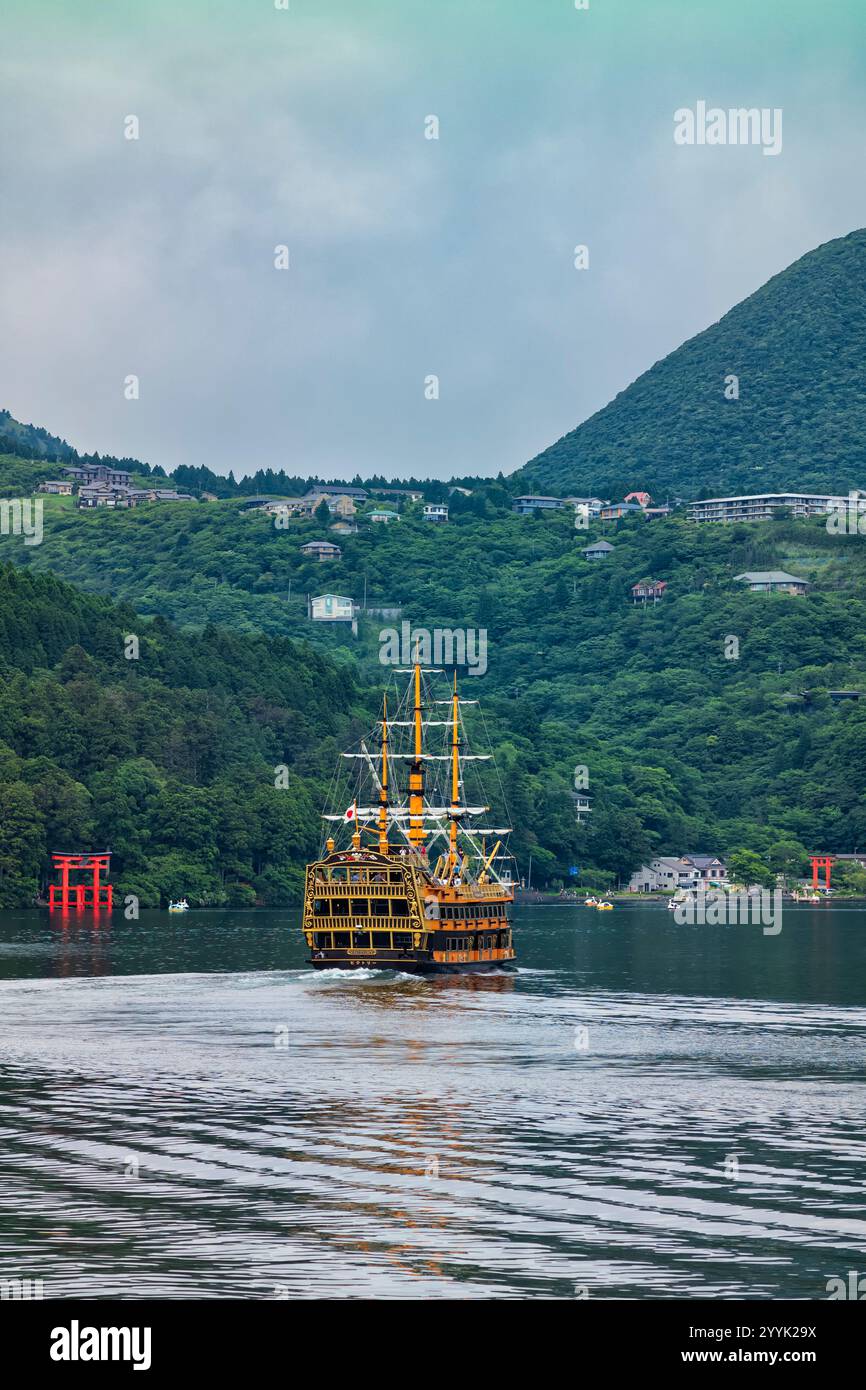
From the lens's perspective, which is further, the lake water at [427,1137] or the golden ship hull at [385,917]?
the golden ship hull at [385,917]

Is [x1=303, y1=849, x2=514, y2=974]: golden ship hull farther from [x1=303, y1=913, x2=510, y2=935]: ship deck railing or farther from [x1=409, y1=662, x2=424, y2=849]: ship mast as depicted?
[x1=409, y1=662, x2=424, y2=849]: ship mast

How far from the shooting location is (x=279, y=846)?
195 m

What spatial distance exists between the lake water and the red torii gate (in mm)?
74874

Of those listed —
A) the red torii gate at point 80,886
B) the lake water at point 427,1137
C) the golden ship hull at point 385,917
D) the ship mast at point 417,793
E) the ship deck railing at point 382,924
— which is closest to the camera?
the lake water at point 427,1137

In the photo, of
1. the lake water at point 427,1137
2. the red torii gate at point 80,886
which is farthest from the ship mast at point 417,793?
the red torii gate at point 80,886

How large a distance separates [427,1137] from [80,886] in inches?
5145

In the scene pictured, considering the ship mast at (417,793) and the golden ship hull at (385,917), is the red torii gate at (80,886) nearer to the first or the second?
the ship mast at (417,793)

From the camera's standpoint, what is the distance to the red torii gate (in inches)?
6954

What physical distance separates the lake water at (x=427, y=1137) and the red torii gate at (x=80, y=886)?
246 feet

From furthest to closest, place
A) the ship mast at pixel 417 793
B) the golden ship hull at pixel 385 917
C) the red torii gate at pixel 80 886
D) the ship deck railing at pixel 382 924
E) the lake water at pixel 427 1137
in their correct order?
the red torii gate at pixel 80 886 < the ship mast at pixel 417 793 < the ship deck railing at pixel 382 924 < the golden ship hull at pixel 385 917 < the lake water at pixel 427 1137

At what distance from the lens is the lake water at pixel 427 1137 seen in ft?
121

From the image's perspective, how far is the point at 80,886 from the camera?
17850 centimetres

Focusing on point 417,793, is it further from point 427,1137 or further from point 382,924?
point 427,1137
